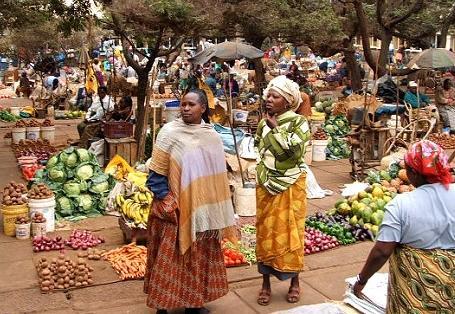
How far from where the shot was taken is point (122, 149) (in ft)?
35.0

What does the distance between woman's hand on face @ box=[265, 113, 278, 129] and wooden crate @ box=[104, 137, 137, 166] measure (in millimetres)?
6131

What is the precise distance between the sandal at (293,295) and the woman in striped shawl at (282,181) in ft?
0.81

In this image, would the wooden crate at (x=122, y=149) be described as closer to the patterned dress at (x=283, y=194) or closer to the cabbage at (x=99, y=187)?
the cabbage at (x=99, y=187)

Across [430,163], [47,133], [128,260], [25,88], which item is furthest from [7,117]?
[430,163]

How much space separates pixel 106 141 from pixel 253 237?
183 inches

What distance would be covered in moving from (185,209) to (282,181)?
86cm

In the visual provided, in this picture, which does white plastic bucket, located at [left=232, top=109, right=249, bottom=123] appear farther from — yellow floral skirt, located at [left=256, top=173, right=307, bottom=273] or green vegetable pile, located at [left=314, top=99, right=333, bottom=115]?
yellow floral skirt, located at [left=256, top=173, right=307, bottom=273]

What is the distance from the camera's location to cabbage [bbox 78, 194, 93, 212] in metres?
8.25

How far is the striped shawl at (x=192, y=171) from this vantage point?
4.50 meters

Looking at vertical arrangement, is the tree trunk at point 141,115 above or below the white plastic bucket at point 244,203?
above

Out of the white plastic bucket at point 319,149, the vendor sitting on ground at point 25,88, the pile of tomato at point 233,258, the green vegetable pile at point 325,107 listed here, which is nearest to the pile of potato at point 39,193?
the pile of tomato at point 233,258

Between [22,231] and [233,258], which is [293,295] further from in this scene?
[22,231]

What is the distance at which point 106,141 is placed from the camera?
10828 mm

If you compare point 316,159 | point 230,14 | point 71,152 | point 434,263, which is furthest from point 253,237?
point 230,14
